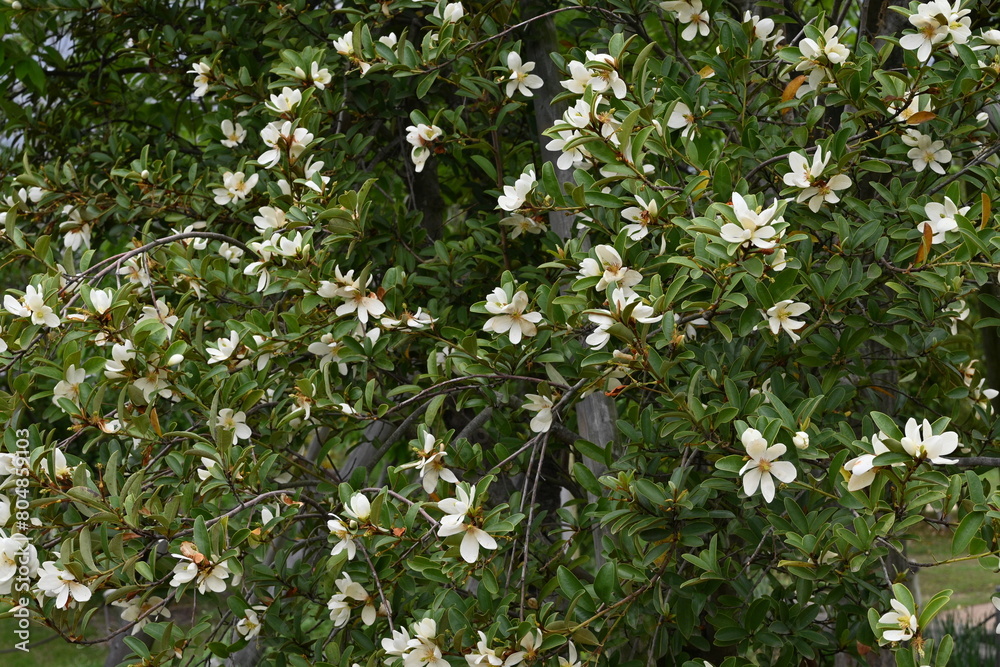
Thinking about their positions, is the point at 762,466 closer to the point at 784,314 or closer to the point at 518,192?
the point at 784,314

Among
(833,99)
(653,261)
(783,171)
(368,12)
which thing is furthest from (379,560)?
(368,12)

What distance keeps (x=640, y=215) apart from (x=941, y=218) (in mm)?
546

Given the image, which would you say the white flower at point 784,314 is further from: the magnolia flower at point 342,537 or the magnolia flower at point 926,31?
the magnolia flower at point 342,537

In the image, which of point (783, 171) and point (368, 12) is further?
point (368, 12)

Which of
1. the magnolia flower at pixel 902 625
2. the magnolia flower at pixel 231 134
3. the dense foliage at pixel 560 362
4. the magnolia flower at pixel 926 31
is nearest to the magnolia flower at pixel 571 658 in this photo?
the dense foliage at pixel 560 362

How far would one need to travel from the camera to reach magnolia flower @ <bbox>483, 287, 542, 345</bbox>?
161cm

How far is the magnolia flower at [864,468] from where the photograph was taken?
3.97 feet

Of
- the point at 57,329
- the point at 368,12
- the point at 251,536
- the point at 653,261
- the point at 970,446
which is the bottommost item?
the point at 970,446

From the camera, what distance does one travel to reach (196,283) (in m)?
1.95

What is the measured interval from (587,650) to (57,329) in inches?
47.9

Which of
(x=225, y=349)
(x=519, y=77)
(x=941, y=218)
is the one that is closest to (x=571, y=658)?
(x=225, y=349)

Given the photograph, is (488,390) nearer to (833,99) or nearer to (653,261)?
(653,261)

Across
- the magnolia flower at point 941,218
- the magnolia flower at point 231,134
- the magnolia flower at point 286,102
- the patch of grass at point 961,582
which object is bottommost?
the patch of grass at point 961,582

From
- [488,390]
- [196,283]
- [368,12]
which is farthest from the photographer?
[368,12]
